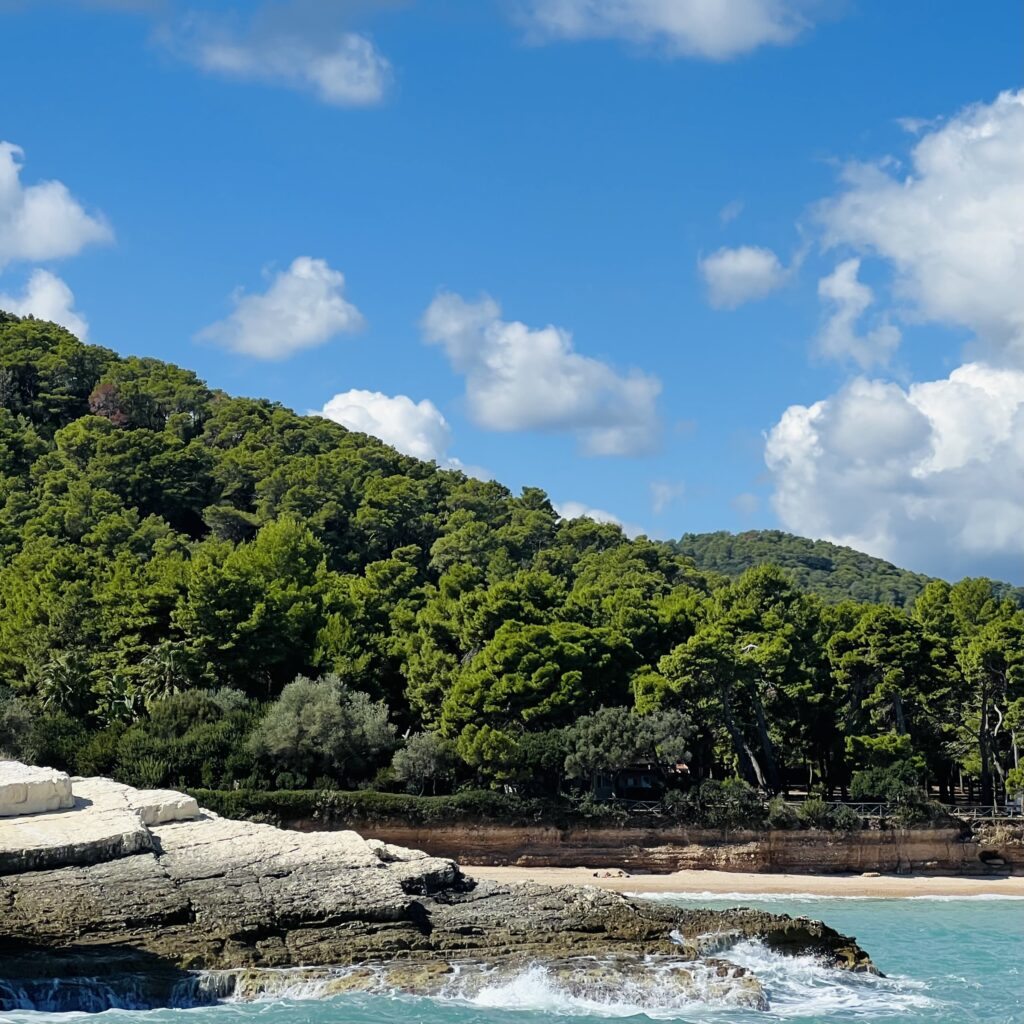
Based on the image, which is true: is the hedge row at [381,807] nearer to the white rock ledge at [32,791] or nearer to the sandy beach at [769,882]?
the sandy beach at [769,882]

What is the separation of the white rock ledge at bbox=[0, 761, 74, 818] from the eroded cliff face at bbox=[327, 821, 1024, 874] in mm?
12638

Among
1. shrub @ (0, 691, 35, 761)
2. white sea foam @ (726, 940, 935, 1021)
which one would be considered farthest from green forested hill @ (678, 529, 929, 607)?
white sea foam @ (726, 940, 935, 1021)

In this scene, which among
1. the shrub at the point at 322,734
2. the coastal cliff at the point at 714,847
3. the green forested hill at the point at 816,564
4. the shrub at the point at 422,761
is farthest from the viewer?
the green forested hill at the point at 816,564

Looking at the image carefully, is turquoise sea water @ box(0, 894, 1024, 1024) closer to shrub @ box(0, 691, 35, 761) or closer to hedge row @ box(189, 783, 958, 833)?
hedge row @ box(189, 783, 958, 833)

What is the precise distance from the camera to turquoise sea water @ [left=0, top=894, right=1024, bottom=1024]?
2223 cm

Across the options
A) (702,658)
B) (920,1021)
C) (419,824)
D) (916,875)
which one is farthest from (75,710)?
(920,1021)

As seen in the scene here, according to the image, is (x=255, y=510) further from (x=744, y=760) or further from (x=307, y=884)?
(x=307, y=884)

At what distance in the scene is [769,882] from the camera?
136 feet

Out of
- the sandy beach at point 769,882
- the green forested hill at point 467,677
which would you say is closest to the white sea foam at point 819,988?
the sandy beach at point 769,882

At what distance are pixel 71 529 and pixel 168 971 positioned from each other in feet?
175

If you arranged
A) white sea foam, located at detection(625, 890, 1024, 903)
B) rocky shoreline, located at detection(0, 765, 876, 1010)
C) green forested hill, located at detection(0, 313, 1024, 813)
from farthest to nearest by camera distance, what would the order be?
green forested hill, located at detection(0, 313, 1024, 813)
white sea foam, located at detection(625, 890, 1024, 903)
rocky shoreline, located at detection(0, 765, 876, 1010)

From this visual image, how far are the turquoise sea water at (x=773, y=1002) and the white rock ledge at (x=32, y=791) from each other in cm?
737

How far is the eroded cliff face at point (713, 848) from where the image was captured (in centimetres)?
4247

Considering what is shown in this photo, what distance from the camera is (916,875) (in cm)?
4344
